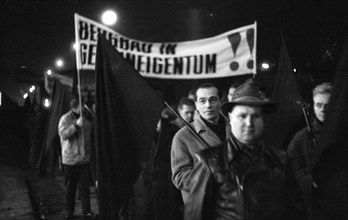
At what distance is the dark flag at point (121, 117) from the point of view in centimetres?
373

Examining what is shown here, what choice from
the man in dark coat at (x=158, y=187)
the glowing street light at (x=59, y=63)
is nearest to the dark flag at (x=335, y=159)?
the man in dark coat at (x=158, y=187)

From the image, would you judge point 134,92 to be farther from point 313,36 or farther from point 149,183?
point 313,36

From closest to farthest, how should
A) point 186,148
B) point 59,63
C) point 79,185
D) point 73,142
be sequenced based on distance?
point 186,148 → point 79,185 → point 73,142 → point 59,63

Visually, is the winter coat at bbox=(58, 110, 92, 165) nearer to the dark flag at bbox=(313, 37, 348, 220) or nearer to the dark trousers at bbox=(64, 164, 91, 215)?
the dark trousers at bbox=(64, 164, 91, 215)

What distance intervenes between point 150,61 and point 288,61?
189 cm

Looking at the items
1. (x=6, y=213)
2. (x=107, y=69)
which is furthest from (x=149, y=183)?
(x=6, y=213)

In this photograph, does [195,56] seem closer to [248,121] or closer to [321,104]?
[321,104]

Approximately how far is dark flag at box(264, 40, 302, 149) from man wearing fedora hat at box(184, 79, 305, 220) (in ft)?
7.05

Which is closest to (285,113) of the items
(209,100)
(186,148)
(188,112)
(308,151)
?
(308,151)

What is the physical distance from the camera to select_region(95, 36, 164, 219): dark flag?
3729mm

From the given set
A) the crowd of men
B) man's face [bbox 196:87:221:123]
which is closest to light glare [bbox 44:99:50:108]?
the crowd of men

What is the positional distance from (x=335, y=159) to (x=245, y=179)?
136 cm

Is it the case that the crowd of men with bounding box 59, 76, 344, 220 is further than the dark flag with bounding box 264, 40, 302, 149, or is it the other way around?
the dark flag with bounding box 264, 40, 302, 149

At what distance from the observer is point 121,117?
12.5 feet
